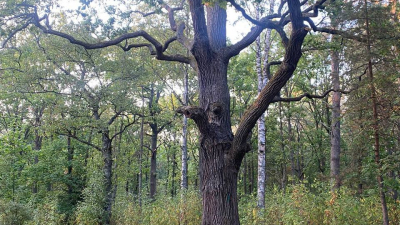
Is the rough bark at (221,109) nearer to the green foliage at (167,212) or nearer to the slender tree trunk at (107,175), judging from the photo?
the green foliage at (167,212)

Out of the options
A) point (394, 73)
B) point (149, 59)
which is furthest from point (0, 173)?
point (394, 73)

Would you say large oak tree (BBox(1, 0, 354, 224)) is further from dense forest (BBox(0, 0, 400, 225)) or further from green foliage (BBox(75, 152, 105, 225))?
green foliage (BBox(75, 152, 105, 225))

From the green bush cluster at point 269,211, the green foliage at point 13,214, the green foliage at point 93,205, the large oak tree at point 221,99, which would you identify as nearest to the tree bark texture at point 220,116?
the large oak tree at point 221,99

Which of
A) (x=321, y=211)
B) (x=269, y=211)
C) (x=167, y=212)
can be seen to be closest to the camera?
(x=321, y=211)

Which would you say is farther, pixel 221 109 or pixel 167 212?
pixel 167 212

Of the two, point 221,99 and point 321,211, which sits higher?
point 221,99

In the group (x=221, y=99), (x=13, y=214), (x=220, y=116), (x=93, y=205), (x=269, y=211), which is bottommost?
(x=13, y=214)

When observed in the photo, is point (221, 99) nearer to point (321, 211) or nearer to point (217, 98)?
point (217, 98)

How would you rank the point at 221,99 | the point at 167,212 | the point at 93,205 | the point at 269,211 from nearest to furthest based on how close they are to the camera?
the point at 221,99, the point at 269,211, the point at 167,212, the point at 93,205

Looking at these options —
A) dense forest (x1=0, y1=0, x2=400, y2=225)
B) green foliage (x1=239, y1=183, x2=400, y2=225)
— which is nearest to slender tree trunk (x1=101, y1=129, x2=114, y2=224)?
dense forest (x1=0, y1=0, x2=400, y2=225)

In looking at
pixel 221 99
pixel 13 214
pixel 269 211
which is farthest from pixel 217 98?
pixel 13 214

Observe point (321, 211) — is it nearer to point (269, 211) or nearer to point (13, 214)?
point (269, 211)

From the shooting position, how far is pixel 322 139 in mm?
18672

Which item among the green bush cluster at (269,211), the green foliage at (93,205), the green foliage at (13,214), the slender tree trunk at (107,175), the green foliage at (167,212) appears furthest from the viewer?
the slender tree trunk at (107,175)
